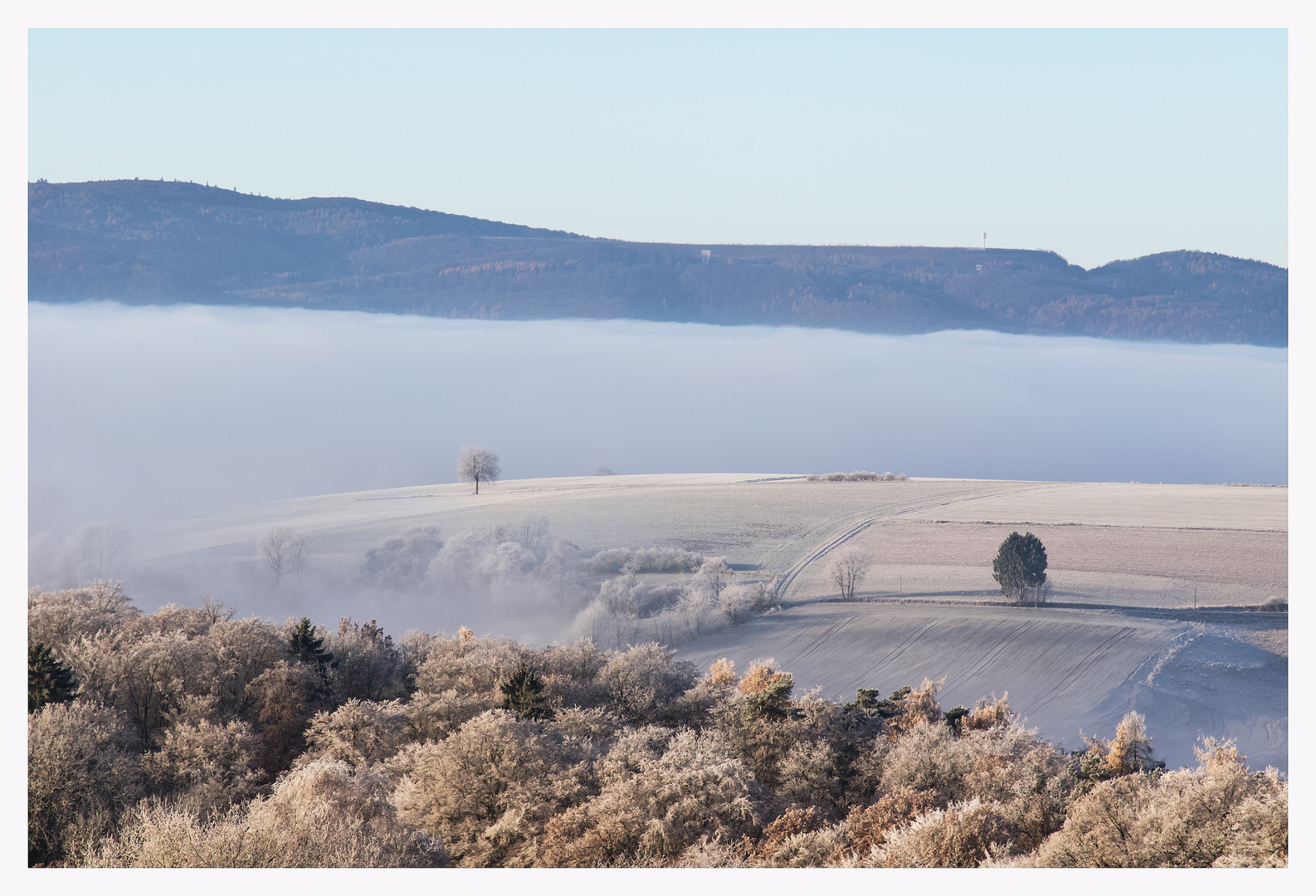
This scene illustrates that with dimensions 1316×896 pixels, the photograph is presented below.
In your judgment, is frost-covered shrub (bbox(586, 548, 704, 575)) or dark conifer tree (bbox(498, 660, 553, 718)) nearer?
dark conifer tree (bbox(498, 660, 553, 718))

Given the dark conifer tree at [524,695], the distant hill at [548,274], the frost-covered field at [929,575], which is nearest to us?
the dark conifer tree at [524,695]

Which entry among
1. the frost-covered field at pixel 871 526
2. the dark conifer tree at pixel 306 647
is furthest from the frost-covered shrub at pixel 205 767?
the frost-covered field at pixel 871 526

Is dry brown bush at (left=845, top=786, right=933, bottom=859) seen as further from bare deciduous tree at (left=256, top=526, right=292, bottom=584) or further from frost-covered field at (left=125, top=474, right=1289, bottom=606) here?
bare deciduous tree at (left=256, top=526, right=292, bottom=584)

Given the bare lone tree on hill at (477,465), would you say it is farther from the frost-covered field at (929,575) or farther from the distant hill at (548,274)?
the distant hill at (548,274)

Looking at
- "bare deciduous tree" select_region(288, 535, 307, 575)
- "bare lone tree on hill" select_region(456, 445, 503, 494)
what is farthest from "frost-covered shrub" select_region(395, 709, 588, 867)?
"bare lone tree on hill" select_region(456, 445, 503, 494)

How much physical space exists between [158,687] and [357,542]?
37.8 feet

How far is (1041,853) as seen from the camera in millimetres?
8953

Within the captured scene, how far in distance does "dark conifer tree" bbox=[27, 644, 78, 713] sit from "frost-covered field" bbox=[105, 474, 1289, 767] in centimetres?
984

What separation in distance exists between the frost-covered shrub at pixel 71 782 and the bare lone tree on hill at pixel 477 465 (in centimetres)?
1482

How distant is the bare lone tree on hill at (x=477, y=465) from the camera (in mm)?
25078

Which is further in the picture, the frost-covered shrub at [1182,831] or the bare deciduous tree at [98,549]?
the bare deciduous tree at [98,549]

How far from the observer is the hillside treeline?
890cm
